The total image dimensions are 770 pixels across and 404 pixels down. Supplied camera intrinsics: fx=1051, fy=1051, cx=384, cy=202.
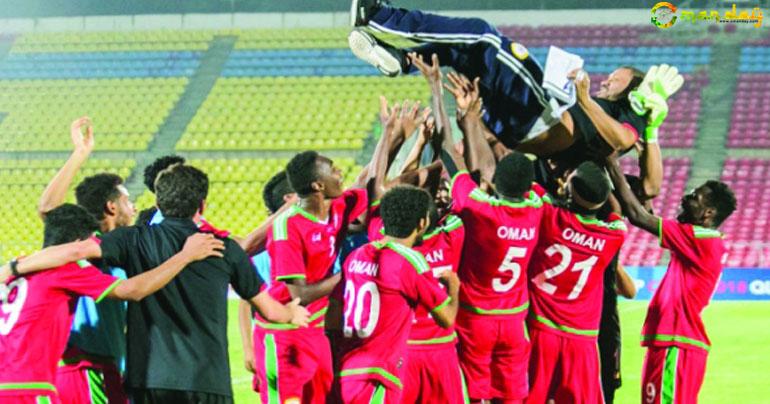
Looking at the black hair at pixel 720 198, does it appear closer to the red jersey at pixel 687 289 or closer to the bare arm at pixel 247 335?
the red jersey at pixel 687 289

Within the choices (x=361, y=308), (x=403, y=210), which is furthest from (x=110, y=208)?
(x=403, y=210)

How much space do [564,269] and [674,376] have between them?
1.15 meters

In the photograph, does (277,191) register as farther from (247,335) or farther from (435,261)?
(435,261)

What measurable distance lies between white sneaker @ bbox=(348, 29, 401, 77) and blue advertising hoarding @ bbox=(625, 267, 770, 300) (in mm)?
13596

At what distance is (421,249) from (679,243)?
1.77m

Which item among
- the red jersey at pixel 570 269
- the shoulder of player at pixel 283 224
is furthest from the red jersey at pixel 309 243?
the red jersey at pixel 570 269

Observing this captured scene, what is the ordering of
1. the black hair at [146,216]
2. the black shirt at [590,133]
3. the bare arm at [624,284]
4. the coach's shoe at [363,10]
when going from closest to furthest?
the black shirt at [590,133]
the coach's shoe at [363,10]
the black hair at [146,216]
the bare arm at [624,284]

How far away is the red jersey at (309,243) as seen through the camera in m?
5.83

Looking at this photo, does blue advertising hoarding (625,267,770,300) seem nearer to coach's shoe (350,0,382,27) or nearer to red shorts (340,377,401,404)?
coach's shoe (350,0,382,27)

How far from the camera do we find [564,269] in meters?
6.29

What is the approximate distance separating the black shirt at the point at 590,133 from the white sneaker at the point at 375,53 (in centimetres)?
111

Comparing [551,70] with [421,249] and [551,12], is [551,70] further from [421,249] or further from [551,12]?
[551,12]

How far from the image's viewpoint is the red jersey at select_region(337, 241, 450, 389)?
207 inches

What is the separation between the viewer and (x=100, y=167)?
90.0ft
